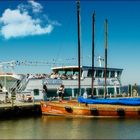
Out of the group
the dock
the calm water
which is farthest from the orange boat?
the dock

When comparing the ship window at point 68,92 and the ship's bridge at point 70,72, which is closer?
the ship window at point 68,92

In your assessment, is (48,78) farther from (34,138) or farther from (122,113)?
(34,138)

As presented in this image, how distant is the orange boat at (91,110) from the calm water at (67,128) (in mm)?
1244

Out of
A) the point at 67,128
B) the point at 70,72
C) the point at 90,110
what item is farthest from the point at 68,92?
the point at 67,128

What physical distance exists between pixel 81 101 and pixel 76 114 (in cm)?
159

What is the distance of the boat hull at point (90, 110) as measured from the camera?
37031mm

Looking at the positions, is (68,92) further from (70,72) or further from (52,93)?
(70,72)

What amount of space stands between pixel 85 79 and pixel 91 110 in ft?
34.6

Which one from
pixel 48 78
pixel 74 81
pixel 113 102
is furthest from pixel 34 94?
pixel 113 102

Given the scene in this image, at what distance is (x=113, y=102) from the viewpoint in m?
37.8

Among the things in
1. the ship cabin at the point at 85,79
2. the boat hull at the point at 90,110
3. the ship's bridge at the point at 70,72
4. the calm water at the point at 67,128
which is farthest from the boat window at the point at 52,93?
the calm water at the point at 67,128

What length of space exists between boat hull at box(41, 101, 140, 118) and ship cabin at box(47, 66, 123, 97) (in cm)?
682

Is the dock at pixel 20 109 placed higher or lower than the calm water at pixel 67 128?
higher

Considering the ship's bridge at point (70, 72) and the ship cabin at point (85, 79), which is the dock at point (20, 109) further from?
the ship's bridge at point (70, 72)
